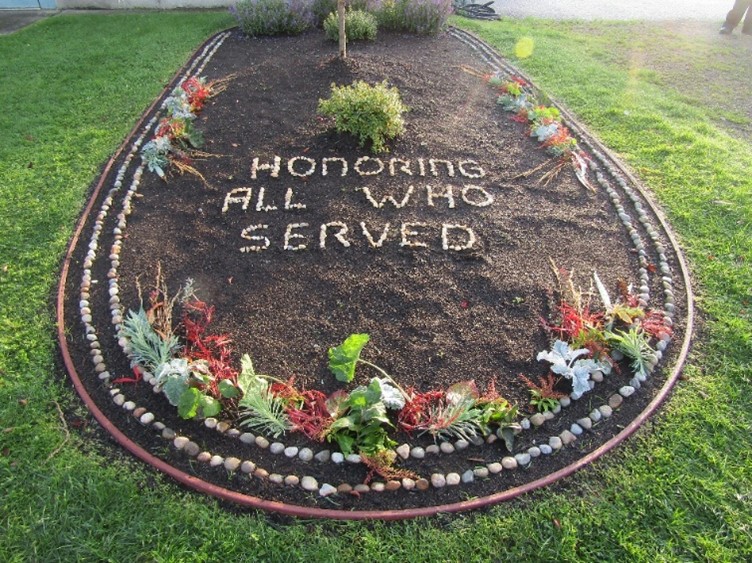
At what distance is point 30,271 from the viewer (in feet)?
13.6

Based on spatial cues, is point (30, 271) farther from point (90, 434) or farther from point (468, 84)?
point (468, 84)

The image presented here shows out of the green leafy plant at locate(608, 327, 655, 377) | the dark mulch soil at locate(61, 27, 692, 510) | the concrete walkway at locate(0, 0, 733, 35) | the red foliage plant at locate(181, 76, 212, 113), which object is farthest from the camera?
the concrete walkway at locate(0, 0, 733, 35)

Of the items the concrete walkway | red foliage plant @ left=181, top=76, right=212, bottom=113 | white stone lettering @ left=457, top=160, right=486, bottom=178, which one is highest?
the concrete walkway

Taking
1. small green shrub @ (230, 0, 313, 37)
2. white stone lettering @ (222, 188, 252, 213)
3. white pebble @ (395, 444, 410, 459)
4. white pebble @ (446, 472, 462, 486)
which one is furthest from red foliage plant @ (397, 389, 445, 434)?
small green shrub @ (230, 0, 313, 37)

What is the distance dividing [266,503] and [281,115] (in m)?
4.42

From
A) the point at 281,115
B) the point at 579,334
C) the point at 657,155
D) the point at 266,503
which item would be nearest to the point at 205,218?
the point at 281,115

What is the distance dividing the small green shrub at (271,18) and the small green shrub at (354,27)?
67 centimetres

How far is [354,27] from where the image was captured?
783 cm

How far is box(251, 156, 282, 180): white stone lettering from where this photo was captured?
507 cm

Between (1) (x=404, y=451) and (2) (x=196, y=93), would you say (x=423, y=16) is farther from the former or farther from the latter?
(1) (x=404, y=451)

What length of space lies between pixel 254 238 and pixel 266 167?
107 centimetres

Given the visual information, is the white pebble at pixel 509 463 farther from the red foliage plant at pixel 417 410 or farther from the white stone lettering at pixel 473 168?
the white stone lettering at pixel 473 168

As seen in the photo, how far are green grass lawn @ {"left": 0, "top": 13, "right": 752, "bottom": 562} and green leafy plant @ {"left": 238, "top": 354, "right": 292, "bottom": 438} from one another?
0.51 metres

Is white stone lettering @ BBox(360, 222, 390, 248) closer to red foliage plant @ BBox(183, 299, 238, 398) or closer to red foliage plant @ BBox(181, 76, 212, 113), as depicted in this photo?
red foliage plant @ BBox(183, 299, 238, 398)
